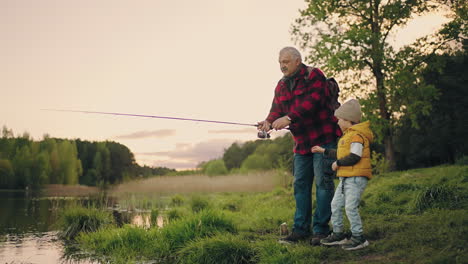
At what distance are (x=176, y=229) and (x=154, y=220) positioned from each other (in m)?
3.18

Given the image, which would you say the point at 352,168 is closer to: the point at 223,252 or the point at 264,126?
the point at 264,126

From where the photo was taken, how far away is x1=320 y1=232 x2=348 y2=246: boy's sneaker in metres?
4.25

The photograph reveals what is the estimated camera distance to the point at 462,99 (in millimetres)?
25891

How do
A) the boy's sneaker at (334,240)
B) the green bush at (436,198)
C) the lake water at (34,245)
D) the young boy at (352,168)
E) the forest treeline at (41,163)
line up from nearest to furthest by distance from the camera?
the young boy at (352,168) → the boy's sneaker at (334,240) → the lake water at (34,245) → the green bush at (436,198) → the forest treeline at (41,163)

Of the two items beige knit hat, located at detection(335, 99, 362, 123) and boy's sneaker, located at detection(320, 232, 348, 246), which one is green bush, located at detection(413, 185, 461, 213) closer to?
boy's sneaker, located at detection(320, 232, 348, 246)

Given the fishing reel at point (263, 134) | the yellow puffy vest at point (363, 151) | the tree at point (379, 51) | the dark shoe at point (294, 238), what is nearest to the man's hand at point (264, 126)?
the fishing reel at point (263, 134)

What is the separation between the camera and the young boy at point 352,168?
3996mm

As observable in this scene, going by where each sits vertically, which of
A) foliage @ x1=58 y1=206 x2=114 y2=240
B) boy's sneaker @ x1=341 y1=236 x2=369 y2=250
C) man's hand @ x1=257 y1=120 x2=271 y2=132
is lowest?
foliage @ x1=58 y1=206 x2=114 y2=240

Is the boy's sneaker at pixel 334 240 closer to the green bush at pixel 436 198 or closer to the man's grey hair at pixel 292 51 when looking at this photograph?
the man's grey hair at pixel 292 51

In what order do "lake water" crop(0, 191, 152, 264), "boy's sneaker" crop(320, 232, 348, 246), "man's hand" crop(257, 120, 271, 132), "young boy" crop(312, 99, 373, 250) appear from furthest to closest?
"lake water" crop(0, 191, 152, 264) < "man's hand" crop(257, 120, 271, 132) < "boy's sneaker" crop(320, 232, 348, 246) < "young boy" crop(312, 99, 373, 250)

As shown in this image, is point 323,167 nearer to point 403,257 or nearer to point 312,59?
point 403,257

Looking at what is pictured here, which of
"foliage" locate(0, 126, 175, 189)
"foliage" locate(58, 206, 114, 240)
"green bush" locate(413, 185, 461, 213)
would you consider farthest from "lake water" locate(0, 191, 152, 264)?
"foliage" locate(0, 126, 175, 189)

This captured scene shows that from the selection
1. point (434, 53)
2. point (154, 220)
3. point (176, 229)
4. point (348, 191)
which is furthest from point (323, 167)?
point (434, 53)

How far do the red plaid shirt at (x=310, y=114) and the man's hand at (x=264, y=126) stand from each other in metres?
0.25
